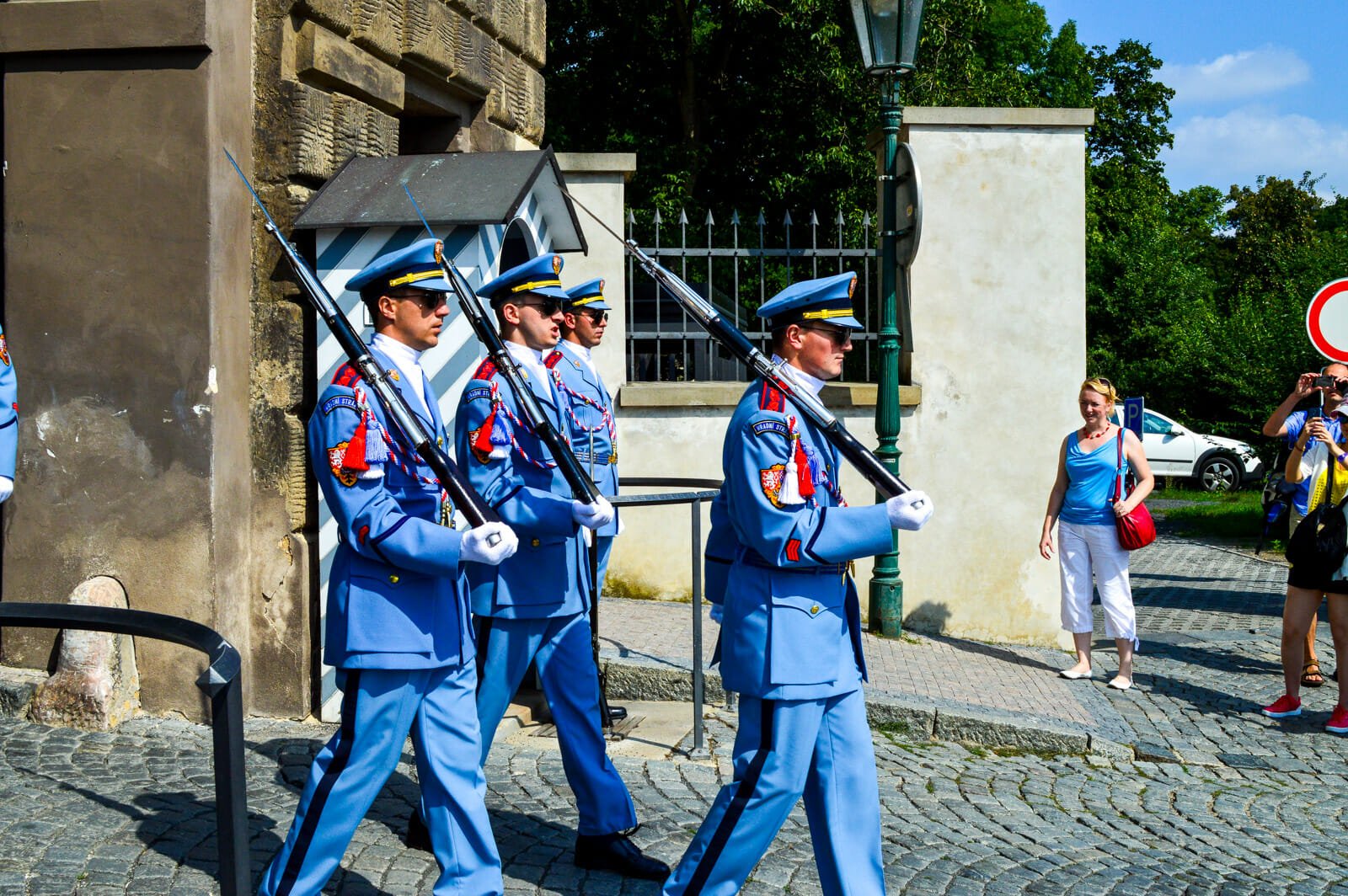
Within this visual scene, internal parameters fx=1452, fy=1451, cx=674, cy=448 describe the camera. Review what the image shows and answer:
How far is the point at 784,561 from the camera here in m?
3.75

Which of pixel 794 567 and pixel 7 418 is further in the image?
pixel 7 418

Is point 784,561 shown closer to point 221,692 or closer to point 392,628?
point 392,628

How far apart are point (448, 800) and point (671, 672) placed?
10.2ft

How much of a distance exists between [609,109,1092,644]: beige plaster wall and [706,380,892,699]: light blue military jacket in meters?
5.40

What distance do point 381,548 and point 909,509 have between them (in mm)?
1356

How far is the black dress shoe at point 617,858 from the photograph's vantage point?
14.6 ft

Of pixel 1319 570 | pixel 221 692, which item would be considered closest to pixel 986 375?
pixel 1319 570

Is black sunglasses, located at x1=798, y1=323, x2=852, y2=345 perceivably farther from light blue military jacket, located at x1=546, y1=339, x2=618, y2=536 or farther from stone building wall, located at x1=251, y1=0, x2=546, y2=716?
stone building wall, located at x1=251, y1=0, x2=546, y2=716

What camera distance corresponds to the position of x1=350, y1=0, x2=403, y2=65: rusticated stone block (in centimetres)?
661

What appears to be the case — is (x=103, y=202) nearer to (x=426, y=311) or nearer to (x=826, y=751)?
(x=426, y=311)

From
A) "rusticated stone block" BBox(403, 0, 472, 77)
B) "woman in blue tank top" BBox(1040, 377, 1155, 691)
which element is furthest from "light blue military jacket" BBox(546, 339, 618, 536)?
"woman in blue tank top" BBox(1040, 377, 1155, 691)

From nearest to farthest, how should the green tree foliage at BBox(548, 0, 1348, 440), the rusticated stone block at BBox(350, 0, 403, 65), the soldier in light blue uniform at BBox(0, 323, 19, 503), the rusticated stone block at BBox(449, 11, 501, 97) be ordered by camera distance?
the soldier in light blue uniform at BBox(0, 323, 19, 503) → the rusticated stone block at BBox(350, 0, 403, 65) → the rusticated stone block at BBox(449, 11, 501, 97) → the green tree foliage at BBox(548, 0, 1348, 440)

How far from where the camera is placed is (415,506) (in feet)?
12.9

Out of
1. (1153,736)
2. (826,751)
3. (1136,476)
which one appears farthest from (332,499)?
(1136,476)
